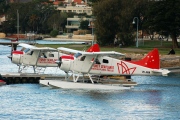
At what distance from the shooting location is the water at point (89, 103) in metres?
36.7

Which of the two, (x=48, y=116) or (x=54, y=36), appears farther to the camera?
(x=54, y=36)

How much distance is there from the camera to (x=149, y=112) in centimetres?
3794

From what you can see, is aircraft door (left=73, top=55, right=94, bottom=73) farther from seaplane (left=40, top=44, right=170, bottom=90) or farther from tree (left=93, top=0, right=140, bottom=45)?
tree (left=93, top=0, right=140, bottom=45)

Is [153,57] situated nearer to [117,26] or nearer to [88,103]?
[88,103]

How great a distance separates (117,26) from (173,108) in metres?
50.3

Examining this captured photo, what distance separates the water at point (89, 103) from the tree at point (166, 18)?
102 ft

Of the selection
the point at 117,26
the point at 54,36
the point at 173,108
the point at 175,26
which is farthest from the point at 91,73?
the point at 54,36

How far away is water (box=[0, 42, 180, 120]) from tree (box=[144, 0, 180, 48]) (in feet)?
102

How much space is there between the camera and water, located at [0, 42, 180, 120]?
3672cm

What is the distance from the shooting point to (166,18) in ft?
262

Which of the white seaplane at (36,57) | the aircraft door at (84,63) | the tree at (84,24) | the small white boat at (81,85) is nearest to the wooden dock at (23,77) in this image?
the white seaplane at (36,57)

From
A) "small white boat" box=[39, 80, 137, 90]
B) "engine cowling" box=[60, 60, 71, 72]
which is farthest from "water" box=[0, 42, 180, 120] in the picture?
"engine cowling" box=[60, 60, 71, 72]

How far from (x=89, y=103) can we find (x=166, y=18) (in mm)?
40470

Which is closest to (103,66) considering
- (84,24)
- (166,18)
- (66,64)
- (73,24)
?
(66,64)
